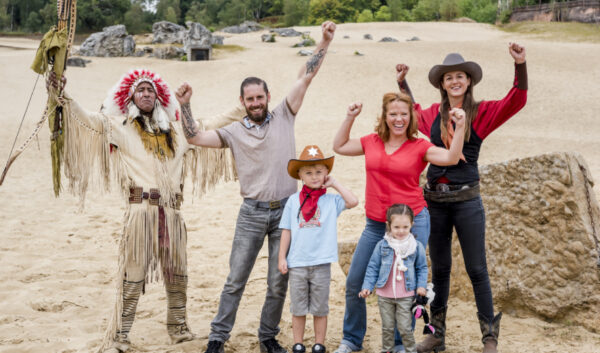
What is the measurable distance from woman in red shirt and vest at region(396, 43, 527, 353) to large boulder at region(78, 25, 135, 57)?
20675 mm

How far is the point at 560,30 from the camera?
28516 mm

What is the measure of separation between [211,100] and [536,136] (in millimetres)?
8206

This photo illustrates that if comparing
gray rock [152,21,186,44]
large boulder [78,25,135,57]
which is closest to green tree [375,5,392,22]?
gray rock [152,21,186,44]

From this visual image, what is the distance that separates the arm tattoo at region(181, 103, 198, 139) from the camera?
3.07 m

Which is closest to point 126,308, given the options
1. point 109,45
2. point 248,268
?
point 248,268

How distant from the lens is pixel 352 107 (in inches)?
117

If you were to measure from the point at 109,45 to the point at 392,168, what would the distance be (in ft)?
69.0

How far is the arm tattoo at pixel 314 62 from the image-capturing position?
3271 mm

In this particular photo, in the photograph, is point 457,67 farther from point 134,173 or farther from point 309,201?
point 134,173

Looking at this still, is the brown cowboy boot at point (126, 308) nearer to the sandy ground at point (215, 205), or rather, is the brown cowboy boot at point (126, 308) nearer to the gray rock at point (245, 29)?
the sandy ground at point (215, 205)

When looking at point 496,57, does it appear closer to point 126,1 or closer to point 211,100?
point 211,100

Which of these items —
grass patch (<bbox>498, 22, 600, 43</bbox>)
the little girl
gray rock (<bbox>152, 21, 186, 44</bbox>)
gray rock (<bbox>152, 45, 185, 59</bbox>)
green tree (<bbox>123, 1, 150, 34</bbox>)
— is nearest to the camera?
the little girl

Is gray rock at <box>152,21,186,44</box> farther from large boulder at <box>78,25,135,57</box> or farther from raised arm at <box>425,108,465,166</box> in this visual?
raised arm at <box>425,108,465,166</box>

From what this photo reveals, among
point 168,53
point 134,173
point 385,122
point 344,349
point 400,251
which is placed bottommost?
point 344,349
